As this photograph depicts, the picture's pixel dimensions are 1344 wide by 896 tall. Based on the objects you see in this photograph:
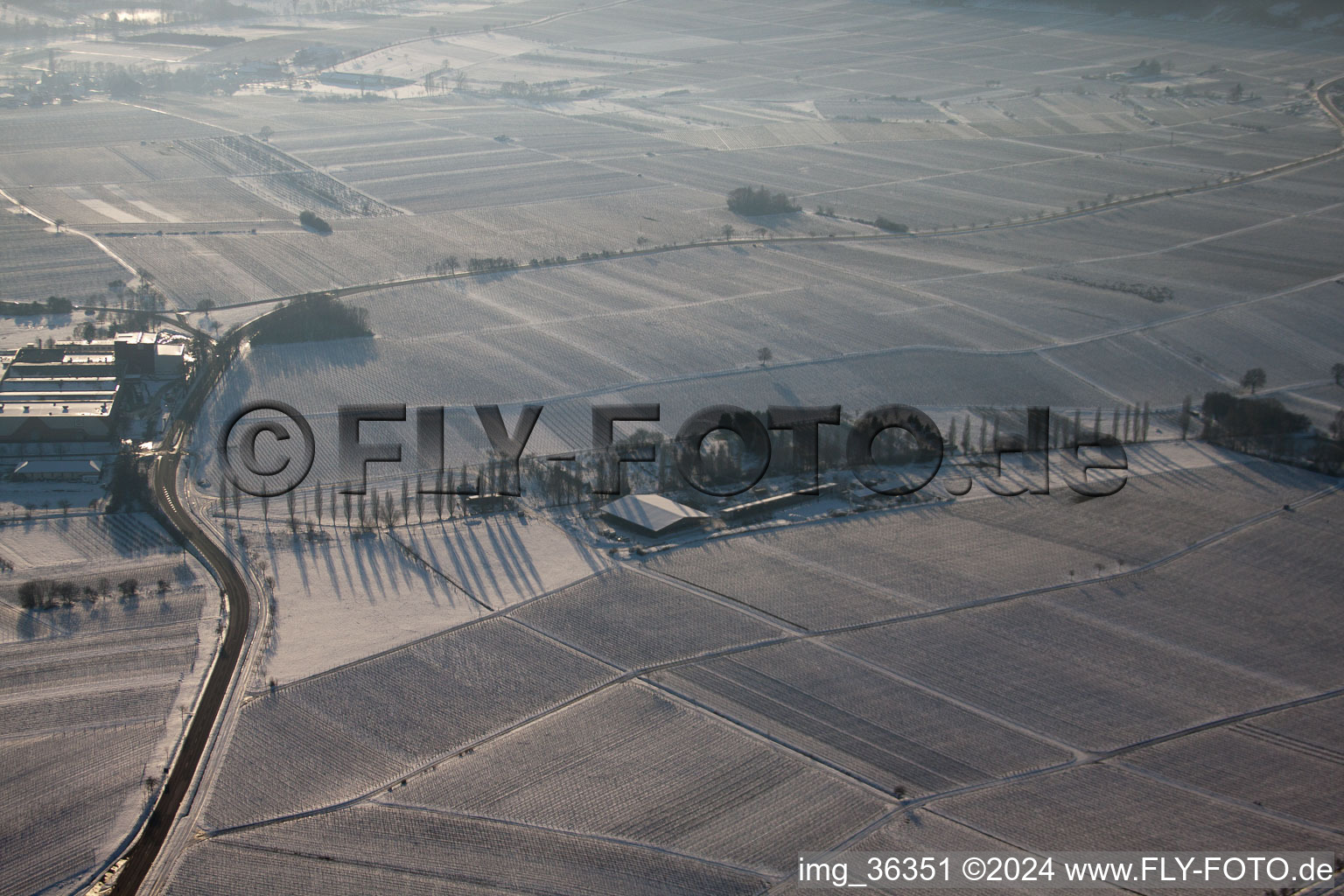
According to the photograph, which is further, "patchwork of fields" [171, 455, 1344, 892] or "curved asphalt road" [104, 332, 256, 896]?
"patchwork of fields" [171, 455, 1344, 892]

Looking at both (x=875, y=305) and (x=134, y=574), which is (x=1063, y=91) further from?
(x=134, y=574)

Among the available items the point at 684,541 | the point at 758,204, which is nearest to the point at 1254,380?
the point at 684,541

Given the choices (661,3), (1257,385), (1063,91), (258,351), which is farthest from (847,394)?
(661,3)

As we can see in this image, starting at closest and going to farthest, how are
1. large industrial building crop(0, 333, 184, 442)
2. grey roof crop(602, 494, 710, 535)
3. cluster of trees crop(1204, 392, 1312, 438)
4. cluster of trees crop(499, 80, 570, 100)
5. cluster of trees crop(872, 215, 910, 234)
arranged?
grey roof crop(602, 494, 710, 535), large industrial building crop(0, 333, 184, 442), cluster of trees crop(1204, 392, 1312, 438), cluster of trees crop(872, 215, 910, 234), cluster of trees crop(499, 80, 570, 100)

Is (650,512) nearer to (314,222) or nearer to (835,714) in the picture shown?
(835,714)

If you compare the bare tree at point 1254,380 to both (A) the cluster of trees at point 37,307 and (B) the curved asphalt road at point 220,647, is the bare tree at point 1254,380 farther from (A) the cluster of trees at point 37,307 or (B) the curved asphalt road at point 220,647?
(A) the cluster of trees at point 37,307

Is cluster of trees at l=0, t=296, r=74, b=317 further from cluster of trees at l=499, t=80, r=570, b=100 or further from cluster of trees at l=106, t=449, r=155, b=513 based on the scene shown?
cluster of trees at l=499, t=80, r=570, b=100

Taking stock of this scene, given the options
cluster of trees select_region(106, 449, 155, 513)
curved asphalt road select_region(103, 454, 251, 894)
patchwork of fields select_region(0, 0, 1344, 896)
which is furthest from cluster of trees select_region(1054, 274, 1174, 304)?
cluster of trees select_region(106, 449, 155, 513)
